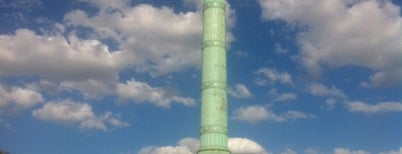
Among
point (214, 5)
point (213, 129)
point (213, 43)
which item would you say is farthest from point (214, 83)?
point (214, 5)

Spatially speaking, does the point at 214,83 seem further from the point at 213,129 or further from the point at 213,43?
the point at 213,129

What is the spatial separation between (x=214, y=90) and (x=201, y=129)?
324 centimetres

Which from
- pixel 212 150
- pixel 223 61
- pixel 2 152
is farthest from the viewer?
pixel 223 61

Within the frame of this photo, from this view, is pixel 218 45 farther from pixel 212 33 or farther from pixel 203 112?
pixel 203 112

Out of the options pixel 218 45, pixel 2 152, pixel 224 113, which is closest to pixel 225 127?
pixel 224 113

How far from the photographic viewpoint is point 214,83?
4212 cm

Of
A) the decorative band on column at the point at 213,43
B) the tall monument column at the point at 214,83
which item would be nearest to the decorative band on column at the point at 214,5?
the tall monument column at the point at 214,83

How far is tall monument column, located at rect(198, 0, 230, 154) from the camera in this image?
134 ft

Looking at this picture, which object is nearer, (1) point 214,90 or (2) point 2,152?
(2) point 2,152

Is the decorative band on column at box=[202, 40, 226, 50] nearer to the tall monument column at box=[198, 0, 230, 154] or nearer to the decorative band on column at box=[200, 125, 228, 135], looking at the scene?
the tall monument column at box=[198, 0, 230, 154]

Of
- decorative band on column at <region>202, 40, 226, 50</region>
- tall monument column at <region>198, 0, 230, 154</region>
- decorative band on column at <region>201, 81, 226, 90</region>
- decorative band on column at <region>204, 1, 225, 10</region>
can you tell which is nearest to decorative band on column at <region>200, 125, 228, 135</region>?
tall monument column at <region>198, 0, 230, 154</region>

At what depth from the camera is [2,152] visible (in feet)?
114

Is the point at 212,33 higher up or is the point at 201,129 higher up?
the point at 212,33

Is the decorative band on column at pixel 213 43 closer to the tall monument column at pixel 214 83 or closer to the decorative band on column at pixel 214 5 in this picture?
the tall monument column at pixel 214 83
